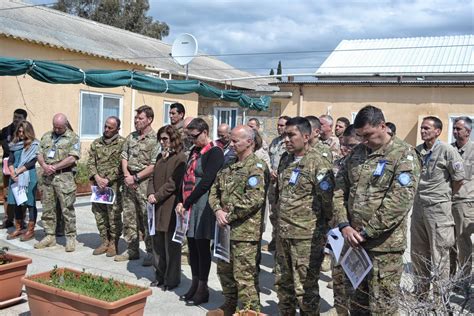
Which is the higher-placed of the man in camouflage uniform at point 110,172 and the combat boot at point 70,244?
the man in camouflage uniform at point 110,172

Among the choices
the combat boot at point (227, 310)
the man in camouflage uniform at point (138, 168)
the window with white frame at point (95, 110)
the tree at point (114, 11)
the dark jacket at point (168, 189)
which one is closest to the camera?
the combat boot at point (227, 310)

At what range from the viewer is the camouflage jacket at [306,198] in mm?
3990

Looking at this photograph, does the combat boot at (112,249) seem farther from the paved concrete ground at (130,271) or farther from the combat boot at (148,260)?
the combat boot at (148,260)

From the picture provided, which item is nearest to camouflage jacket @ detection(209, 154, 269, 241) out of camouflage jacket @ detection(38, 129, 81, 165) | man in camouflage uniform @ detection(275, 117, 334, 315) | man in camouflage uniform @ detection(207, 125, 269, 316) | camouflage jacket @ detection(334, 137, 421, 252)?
man in camouflage uniform @ detection(207, 125, 269, 316)

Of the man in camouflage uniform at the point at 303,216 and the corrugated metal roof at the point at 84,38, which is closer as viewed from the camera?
the man in camouflage uniform at the point at 303,216

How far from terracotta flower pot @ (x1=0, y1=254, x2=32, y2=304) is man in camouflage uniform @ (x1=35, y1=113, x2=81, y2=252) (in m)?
2.15

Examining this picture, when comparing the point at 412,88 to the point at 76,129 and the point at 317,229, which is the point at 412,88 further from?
the point at 317,229

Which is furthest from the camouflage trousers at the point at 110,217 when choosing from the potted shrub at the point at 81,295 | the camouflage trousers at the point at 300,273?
the camouflage trousers at the point at 300,273

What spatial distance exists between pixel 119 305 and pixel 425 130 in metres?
3.27

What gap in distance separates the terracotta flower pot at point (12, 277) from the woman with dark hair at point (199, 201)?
1578mm

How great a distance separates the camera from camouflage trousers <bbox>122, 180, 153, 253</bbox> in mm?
6297

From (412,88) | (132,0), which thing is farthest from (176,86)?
(132,0)

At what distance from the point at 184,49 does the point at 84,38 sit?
13.3 feet

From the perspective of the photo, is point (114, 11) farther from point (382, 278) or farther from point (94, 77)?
point (382, 278)
